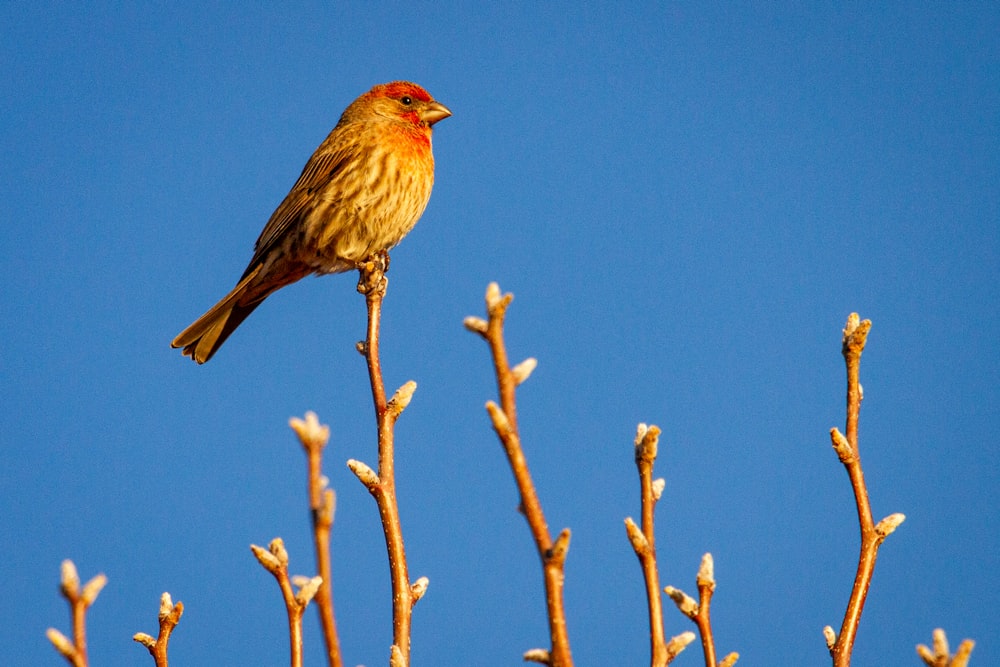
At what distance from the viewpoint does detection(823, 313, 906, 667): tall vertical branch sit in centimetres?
226

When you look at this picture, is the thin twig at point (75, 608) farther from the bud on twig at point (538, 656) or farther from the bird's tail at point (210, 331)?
the bird's tail at point (210, 331)

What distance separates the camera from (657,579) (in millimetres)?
2123

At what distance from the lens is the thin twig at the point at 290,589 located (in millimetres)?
1884

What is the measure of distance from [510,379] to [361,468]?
1150 millimetres

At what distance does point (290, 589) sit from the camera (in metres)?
1.99

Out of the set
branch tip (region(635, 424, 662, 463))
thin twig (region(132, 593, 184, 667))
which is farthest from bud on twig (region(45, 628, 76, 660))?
branch tip (region(635, 424, 662, 463))

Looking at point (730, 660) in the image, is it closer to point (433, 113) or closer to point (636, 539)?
point (636, 539)

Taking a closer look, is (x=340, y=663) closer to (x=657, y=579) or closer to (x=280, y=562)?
(x=280, y=562)

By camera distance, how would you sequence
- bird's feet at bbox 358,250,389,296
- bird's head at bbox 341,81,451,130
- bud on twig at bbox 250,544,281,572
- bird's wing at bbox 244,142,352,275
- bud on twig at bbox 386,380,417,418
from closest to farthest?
bud on twig at bbox 250,544,281,572 < bud on twig at bbox 386,380,417,418 < bird's feet at bbox 358,250,389,296 < bird's wing at bbox 244,142,352,275 < bird's head at bbox 341,81,451,130

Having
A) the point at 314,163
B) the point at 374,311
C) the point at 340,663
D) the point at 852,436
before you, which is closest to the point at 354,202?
the point at 314,163

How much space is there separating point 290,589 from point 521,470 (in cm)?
58

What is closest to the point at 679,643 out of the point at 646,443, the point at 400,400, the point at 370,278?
the point at 646,443

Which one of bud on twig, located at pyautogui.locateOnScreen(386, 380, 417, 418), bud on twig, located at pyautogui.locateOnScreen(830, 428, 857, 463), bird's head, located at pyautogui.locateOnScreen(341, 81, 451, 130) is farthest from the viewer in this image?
bird's head, located at pyautogui.locateOnScreen(341, 81, 451, 130)

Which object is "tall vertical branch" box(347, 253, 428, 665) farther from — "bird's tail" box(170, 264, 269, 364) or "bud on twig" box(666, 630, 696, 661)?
"bird's tail" box(170, 264, 269, 364)
